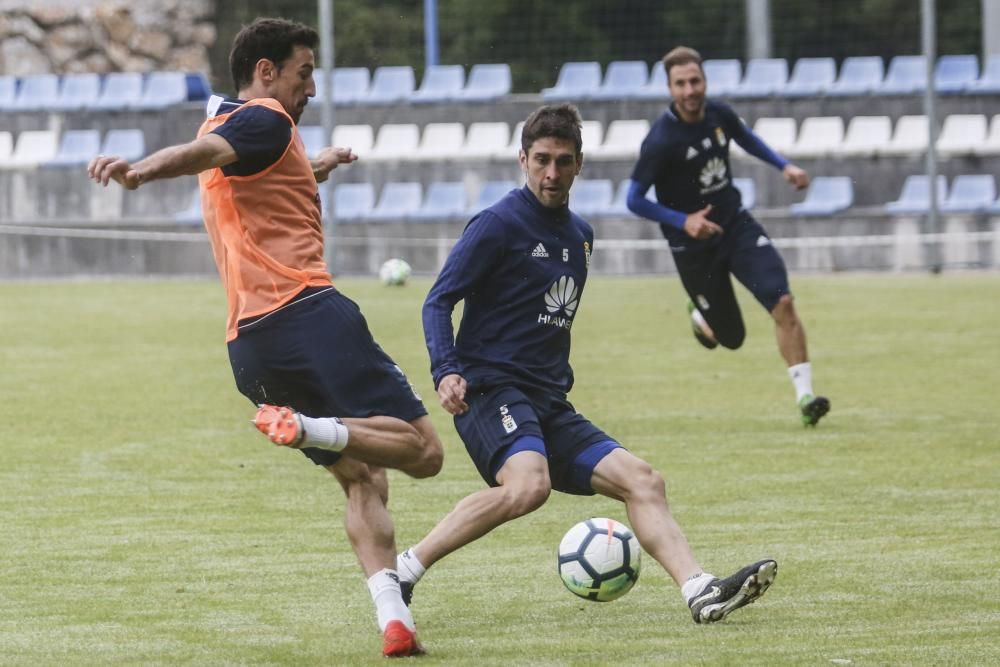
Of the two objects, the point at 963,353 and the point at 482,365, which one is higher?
the point at 482,365

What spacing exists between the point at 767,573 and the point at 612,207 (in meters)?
20.4

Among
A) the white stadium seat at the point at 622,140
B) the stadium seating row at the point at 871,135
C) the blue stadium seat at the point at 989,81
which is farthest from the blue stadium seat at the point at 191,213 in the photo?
the blue stadium seat at the point at 989,81

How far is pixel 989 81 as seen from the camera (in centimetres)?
2681

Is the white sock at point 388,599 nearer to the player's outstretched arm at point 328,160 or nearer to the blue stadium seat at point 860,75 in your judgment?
the player's outstretched arm at point 328,160

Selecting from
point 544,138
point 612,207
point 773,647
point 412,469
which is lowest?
point 612,207

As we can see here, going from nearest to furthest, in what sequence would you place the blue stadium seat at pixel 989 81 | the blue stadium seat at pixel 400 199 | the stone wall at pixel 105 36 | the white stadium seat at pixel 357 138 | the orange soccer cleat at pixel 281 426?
the orange soccer cleat at pixel 281 426, the blue stadium seat at pixel 989 81, the blue stadium seat at pixel 400 199, the white stadium seat at pixel 357 138, the stone wall at pixel 105 36

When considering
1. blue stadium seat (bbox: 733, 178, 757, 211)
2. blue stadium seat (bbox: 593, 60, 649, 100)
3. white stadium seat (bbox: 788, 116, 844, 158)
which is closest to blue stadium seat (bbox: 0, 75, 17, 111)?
blue stadium seat (bbox: 593, 60, 649, 100)

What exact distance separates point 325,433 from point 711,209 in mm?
6440

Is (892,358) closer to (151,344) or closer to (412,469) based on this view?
(151,344)

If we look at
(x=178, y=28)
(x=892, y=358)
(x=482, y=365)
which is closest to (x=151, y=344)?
(x=892, y=358)

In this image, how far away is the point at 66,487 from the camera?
31.2 feet

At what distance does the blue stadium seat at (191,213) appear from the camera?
26788 millimetres

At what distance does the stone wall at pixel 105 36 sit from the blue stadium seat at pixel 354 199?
9301mm

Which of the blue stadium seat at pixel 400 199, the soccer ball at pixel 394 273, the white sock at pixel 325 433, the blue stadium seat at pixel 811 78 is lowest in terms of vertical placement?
the soccer ball at pixel 394 273
